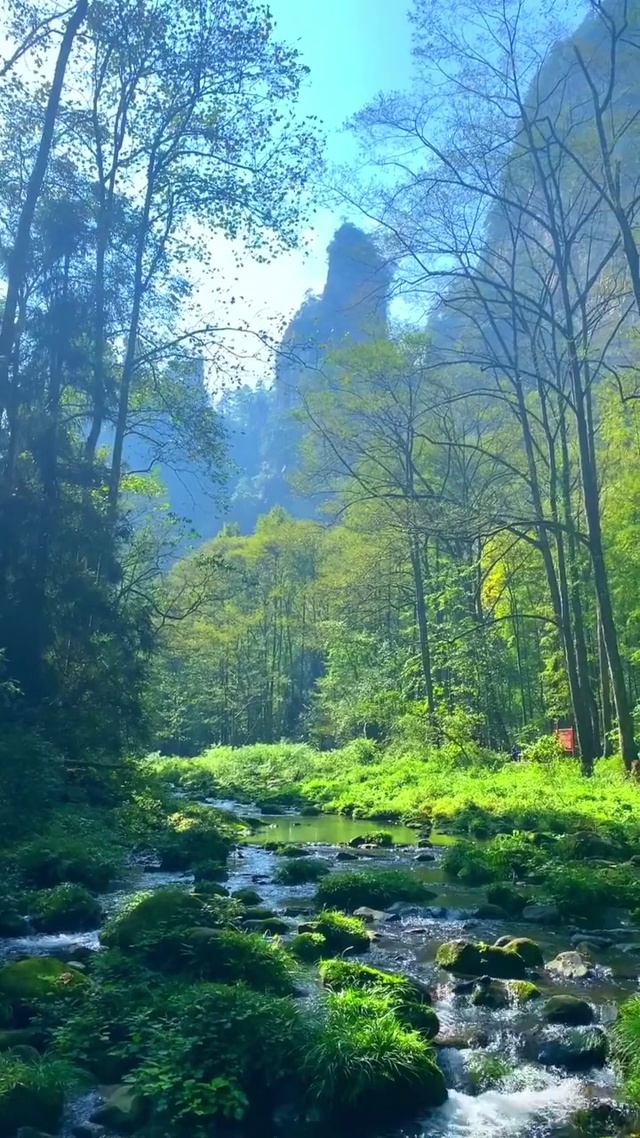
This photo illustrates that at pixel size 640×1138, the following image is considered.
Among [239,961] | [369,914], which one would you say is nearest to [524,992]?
[239,961]

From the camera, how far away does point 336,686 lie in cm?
4166

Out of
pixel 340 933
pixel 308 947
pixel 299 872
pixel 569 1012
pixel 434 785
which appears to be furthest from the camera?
pixel 434 785

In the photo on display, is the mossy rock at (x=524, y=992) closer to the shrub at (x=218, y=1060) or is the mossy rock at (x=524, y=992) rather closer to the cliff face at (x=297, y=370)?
the shrub at (x=218, y=1060)

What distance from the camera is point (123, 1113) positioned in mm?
5133

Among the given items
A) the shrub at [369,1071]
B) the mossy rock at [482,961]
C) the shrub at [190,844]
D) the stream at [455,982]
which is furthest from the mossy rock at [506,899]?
the shrub at [369,1071]

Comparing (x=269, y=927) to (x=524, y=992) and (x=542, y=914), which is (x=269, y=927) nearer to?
(x=524, y=992)

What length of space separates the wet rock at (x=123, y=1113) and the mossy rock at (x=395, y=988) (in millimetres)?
1866

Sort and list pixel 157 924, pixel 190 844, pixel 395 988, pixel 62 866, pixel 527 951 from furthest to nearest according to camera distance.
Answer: pixel 190 844
pixel 62 866
pixel 527 951
pixel 157 924
pixel 395 988

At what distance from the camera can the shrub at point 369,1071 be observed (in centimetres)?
533

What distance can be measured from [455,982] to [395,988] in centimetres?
125

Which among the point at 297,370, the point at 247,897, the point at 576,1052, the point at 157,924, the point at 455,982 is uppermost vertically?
the point at 297,370

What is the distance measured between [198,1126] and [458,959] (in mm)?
3561

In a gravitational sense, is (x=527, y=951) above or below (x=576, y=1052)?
above

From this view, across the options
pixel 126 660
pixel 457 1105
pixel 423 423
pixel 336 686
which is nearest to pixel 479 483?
pixel 423 423
